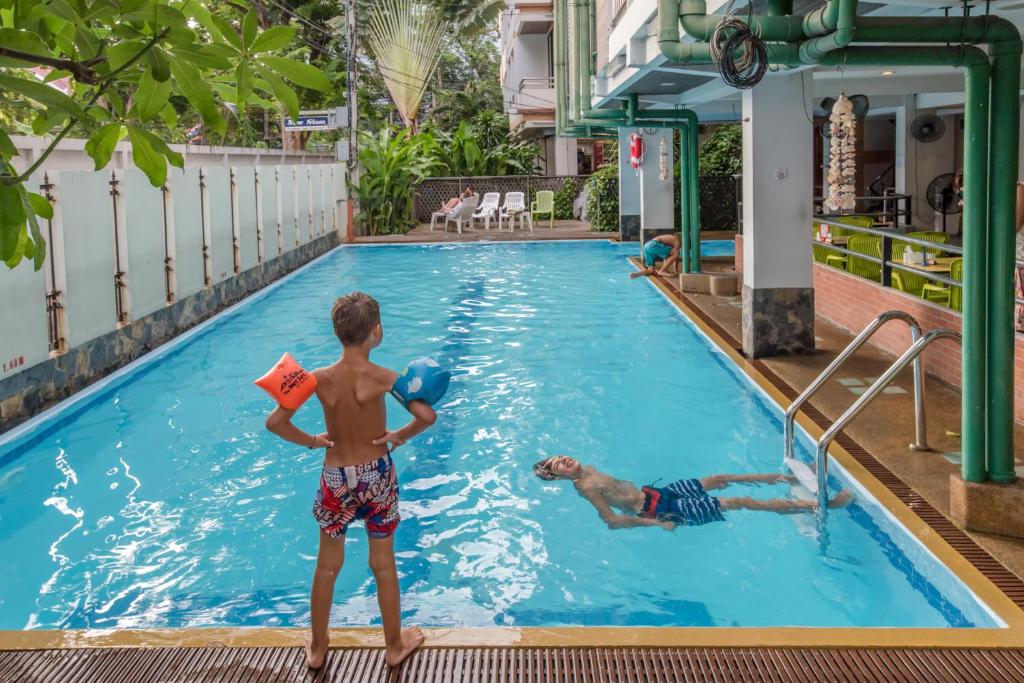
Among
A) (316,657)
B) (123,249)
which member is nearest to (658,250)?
(123,249)

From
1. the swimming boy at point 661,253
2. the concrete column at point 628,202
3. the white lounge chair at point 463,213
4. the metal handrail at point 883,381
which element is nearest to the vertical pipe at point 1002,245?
the metal handrail at point 883,381

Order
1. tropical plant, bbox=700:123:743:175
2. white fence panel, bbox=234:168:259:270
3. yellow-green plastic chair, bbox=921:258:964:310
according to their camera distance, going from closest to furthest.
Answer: yellow-green plastic chair, bbox=921:258:964:310
white fence panel, bbox=234:168:259:270
tropical plant, bbox=700:123:743:175

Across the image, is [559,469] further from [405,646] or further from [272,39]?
[272,39]

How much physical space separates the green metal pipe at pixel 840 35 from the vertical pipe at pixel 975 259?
639 mm

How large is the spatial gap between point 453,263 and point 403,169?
7.86 meters

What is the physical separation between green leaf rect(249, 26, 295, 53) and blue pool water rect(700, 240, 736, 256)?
21.3 meters

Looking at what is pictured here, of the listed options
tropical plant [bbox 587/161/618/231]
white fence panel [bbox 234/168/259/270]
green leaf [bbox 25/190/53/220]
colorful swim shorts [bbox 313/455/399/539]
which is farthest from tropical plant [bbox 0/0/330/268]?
tropical plant [bbox 587/161/618/231]

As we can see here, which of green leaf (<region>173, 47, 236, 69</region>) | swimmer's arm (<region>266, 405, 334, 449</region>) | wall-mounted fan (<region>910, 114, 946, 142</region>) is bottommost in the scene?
swimmer's arm (<region>266, 405, 334, 449</region>)

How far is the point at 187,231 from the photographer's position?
1491 centimetres

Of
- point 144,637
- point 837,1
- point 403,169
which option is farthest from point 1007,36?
point 403,169

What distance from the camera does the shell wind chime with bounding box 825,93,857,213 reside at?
8906 millimetres

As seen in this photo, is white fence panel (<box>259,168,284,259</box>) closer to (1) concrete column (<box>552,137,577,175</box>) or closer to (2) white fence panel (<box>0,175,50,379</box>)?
(2) white fence panel (<box>0,175,50,379</box>)

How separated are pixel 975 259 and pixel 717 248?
1904cm

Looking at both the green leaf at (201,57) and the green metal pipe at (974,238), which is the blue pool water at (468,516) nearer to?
the green metal pipe at (974,238)
